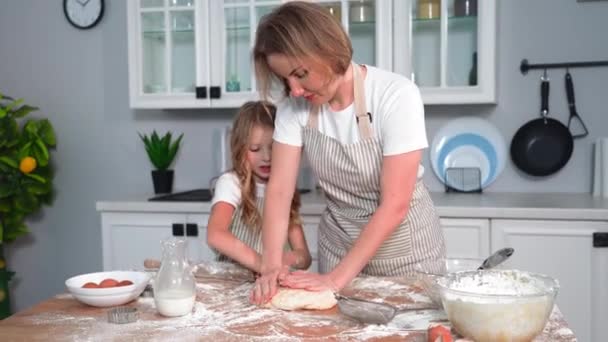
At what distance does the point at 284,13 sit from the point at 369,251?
0.53 m

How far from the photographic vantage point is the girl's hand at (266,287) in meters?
1.25

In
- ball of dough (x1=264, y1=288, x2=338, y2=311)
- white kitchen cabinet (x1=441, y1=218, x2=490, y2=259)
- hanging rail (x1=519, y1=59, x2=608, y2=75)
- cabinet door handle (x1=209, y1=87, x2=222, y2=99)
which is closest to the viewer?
ball of dough (x1=264, y1=288, x2=338, y2=311)

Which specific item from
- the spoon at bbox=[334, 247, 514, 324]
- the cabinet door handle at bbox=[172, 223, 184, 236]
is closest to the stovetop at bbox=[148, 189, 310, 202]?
the cabinet door handle at bbox=[172, 223, 184, 236]

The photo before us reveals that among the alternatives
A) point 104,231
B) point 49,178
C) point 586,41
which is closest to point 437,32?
point 586,41

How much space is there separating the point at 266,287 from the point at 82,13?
7.65 feet

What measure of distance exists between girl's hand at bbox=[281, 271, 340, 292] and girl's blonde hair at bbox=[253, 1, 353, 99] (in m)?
0.42

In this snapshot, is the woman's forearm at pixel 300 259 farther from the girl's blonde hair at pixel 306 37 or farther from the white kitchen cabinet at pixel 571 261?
the white kitchen cabinet at pixel 571 261

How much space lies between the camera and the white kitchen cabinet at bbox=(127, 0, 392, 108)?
2621mm

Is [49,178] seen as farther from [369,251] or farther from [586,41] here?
[586,41]

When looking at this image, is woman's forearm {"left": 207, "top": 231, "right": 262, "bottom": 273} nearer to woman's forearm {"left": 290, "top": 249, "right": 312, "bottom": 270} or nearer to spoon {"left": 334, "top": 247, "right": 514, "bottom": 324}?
woman's forearm {"left": 290, "top": 249, "right": 312, "bottom": 270}

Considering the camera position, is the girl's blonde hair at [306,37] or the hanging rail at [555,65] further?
the hanging rail at [555,65]

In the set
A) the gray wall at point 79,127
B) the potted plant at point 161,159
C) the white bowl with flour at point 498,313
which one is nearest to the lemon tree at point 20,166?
the gray wall at point 79,127

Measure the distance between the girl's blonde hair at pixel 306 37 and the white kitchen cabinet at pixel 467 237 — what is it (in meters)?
1.14

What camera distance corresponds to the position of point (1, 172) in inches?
114
